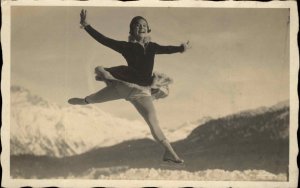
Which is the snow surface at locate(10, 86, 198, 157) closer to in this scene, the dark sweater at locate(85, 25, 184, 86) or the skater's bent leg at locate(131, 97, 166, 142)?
the skater's bent leg at locate(131, 97, 166, 142)

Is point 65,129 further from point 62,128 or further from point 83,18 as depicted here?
point 83,18

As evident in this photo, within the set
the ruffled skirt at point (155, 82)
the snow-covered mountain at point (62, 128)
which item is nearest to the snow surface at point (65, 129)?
the snow-covered mountain at point (62, 128)

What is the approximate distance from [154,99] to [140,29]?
0.36 metres

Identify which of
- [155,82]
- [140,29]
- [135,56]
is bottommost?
[155,82]

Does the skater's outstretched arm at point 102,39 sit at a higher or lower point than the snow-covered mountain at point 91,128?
higher

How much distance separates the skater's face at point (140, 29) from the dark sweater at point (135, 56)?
0.05m

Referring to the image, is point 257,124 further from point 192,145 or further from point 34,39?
point 34,39

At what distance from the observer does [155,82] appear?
7.06 ft

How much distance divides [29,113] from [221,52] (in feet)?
3.34

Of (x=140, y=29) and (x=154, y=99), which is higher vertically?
(x=140, y=29)

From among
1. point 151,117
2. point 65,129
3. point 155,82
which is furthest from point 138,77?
point 65,129

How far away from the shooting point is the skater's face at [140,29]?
7.10ft

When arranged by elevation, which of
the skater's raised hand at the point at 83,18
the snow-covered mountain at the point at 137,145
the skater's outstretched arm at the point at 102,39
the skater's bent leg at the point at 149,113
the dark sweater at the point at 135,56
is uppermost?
the skater's raised hand at the point at 83,18

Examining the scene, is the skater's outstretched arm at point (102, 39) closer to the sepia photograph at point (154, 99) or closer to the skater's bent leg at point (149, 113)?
the sepia photograph at point (154, 99)
